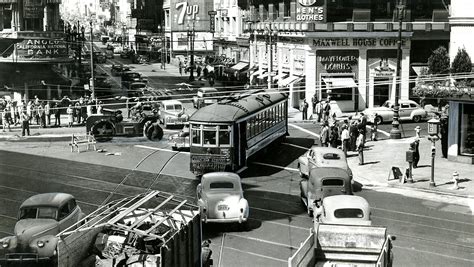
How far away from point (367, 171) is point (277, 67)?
3048 cm

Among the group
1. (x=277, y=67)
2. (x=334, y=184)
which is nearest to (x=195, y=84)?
(x=277, y=67)

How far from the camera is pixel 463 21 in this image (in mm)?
35469

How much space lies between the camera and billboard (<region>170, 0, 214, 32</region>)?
352 ft

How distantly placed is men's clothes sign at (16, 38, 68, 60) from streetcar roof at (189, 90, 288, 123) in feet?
70.7

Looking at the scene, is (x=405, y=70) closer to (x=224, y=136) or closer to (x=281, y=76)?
(x=281, y=76)

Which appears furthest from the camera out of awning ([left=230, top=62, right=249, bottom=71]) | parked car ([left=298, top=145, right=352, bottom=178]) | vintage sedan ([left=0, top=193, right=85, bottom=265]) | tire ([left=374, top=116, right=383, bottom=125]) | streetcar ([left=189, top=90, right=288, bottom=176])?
awning ([left=230, top=62, right=249, bottom=71])

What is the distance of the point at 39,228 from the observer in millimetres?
18188

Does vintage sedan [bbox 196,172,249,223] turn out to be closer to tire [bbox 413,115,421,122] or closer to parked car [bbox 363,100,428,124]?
parked car [bbox 363,100,428,124]

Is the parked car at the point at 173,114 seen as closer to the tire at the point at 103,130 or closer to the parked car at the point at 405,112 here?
the tire at the point at 103,130

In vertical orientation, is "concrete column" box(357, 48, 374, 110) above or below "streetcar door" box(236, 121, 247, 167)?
above

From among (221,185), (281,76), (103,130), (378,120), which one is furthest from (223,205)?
(281,76)

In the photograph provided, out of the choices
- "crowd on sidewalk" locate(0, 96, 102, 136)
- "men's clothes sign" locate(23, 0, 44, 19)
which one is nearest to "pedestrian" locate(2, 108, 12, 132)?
"crowd on sidewalk" locate(0, 96, 102, 136)

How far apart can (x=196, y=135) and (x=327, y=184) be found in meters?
7.41

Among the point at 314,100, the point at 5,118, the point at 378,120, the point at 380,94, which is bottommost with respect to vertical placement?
the point at 378,120
